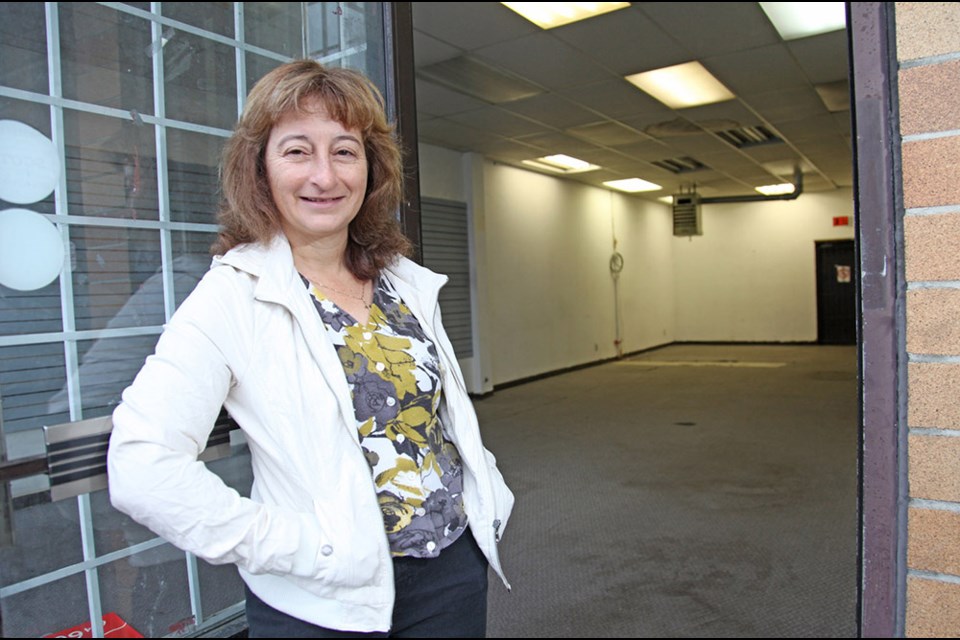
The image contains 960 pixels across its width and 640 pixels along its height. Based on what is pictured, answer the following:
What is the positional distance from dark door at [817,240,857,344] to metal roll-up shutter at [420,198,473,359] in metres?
7.46

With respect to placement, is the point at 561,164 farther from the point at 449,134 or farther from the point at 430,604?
the point at 430,604

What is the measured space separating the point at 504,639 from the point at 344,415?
5.51ft

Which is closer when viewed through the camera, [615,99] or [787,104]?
[615,99]

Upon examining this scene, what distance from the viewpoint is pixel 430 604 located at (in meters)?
1.08

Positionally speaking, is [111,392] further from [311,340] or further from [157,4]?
[157,4]

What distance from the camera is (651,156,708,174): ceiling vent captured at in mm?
8734

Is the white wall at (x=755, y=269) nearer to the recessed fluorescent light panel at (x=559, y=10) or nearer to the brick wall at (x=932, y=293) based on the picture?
the recessed fluorescent light panel at (x=559, y=10)

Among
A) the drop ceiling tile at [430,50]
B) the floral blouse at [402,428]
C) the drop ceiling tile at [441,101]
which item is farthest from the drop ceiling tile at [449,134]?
the floral blouse at [402,428]

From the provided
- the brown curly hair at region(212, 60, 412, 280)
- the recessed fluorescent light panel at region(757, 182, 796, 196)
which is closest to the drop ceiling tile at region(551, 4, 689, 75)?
the brown curly hair at region(212, 60, 412, 280)

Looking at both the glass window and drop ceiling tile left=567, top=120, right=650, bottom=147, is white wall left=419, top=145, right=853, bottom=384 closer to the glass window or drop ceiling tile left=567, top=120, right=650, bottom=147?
drop ceiling tile left=567, top=120, right=650, bottom=147

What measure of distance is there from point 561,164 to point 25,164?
7.77 meters

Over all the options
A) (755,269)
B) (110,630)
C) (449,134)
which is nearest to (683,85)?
(449,134)

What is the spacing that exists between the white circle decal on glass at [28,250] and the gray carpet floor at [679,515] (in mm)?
1837

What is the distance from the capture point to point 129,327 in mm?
1429
